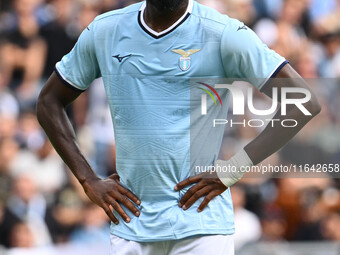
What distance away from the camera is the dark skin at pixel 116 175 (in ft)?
12.6

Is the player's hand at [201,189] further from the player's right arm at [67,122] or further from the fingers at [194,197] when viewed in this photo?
the player's right arm at [67,122]

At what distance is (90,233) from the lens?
823 centimetres

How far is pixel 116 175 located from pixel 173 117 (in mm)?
485

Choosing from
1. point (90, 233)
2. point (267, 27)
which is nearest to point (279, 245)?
point (90, 233)

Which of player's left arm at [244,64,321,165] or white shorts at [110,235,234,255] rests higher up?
player's left arm at [244,64,321,165]

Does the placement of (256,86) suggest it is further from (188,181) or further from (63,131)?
(63,131)

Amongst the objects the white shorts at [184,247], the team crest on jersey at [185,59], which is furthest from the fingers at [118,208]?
the team crest on jersey at [185,59]

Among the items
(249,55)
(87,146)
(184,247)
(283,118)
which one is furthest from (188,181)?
(87,146)

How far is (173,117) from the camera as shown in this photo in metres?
3.86

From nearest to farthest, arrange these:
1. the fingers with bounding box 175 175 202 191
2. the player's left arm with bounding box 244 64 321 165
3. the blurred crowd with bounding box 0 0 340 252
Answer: the player's left arm with bounding box 244 64 321 165 < the fingers with bounding box 175 175 202 191 < the blurred crowd with bounding box 0 0 340 252

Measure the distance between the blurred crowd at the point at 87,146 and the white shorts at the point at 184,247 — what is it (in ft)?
10.9

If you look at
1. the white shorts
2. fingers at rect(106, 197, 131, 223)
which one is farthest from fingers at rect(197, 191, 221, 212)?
fingers at rect(106, 197, 131, 223)

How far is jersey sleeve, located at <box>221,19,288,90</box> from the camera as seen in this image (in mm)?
3779

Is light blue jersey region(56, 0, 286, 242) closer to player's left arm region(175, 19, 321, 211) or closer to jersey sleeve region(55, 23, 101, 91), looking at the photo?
player's left arm region(175, 19, 321, 211)
